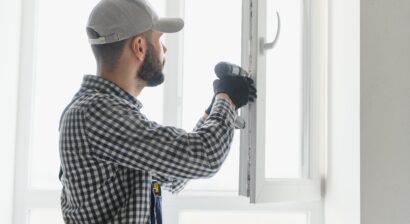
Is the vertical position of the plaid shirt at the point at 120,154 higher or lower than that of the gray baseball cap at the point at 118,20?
lower

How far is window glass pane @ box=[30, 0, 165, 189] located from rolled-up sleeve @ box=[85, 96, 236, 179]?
2.75 ft

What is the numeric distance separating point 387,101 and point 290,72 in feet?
1.47

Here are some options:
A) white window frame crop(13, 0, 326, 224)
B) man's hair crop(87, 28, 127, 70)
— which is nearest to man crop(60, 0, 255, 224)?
man's hair crop(87, 28, 127, 70)

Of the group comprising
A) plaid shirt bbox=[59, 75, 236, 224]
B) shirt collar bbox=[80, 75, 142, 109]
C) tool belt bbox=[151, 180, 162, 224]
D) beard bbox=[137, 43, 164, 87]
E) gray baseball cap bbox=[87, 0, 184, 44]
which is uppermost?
gray baseball cap bbox=[87, 0, 184, 44]

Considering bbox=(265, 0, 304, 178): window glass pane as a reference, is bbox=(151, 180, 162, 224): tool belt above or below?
below

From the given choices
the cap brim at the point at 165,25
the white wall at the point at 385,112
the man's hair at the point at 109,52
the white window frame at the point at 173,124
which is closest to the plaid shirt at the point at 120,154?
the man's hair at the point at 109,52

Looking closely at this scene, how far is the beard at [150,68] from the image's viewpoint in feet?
4.16

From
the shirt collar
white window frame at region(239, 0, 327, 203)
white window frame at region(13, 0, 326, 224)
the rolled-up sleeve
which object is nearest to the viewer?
the rolled-up sleeve

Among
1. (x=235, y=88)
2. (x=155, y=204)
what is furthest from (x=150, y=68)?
(x=155, y=204)

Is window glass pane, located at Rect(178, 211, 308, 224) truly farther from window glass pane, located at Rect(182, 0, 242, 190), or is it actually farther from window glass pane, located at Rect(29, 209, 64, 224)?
window glass pane, located at Rect(29, 209, 64, 224)

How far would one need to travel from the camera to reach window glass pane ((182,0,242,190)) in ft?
6.31

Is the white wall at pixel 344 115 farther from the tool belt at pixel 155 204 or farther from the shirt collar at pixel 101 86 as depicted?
the shirt collar at pixel 101 86

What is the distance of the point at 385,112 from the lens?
56.6 inches

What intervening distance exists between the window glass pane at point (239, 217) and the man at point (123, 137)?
66 cm
